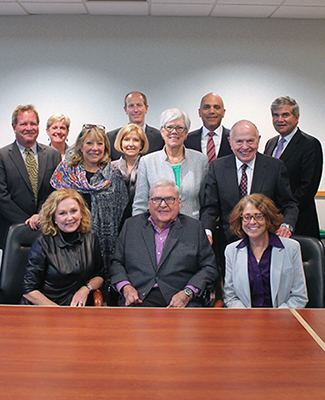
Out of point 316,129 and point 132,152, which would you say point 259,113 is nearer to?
point 316,129

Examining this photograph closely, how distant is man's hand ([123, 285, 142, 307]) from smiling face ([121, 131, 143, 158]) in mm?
1250

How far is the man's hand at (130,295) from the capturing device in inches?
87.2

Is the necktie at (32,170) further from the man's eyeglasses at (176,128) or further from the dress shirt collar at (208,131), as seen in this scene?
the dress shirt collar at (208,131)

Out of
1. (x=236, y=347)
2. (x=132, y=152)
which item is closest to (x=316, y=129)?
(x=132, y=152)

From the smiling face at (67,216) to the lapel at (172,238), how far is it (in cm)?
54

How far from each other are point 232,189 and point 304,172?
2.99 ft

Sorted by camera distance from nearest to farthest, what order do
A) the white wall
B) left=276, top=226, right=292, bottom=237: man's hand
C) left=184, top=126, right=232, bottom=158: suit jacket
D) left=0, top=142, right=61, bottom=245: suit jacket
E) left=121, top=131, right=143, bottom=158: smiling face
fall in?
left=276, top=226, right=292, bottom=237: man's hand
left=0, top=142, right=61, bottom=245: suit jacket
left=121, top=131, right=143, bottom=158: smiling face
left=184, top=126, right=232, bottom=158: suit jacket
the white wall

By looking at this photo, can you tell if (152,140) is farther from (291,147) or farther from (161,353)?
(161,353)

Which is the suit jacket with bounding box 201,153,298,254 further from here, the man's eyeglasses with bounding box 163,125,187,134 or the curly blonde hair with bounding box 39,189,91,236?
the curly blonde hair with bounding box 39,189,91,236

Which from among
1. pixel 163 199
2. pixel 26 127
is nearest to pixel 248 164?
pixel 163 199

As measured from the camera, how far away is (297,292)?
2178 millimetres

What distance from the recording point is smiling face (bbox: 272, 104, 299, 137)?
131 inches

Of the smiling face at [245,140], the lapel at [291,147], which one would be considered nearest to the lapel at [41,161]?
the smiling face at [245,140]

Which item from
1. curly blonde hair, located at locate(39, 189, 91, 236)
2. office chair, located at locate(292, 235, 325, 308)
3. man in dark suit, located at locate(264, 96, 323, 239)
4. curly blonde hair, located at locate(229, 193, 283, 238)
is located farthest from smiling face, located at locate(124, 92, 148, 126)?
office chair, located at locate(292, 235, 325, 308)
